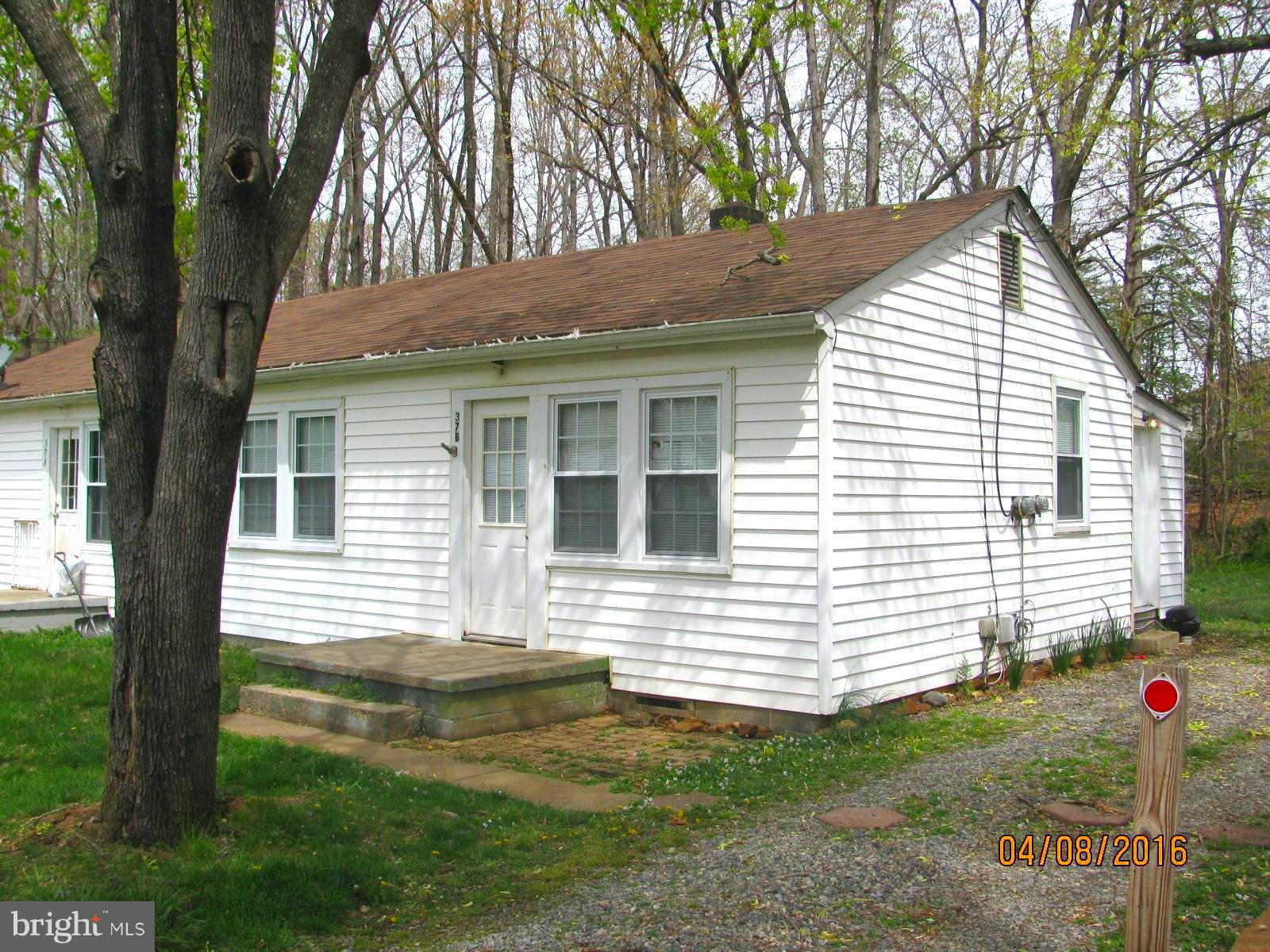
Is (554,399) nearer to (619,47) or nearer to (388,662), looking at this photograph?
(388,662)

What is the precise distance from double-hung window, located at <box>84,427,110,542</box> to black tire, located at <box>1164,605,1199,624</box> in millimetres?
13152

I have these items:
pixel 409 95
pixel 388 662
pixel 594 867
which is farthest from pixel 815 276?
pixel 409 95

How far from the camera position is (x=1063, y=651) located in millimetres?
10898

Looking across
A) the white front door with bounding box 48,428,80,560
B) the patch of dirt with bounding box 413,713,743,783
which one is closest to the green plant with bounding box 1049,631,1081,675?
the patch of dirt with bounding box 413,713,743,783

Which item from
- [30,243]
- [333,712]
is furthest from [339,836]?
[30,243]

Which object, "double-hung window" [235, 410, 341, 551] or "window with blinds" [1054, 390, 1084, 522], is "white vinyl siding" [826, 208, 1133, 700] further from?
"double-hung window" [235, 410, 341, 551]

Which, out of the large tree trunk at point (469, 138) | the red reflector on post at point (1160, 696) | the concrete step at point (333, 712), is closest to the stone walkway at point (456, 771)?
the concrete step at point (333, 712)

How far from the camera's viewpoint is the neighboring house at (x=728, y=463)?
8297 millimetres

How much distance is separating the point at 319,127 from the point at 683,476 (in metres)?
4.09

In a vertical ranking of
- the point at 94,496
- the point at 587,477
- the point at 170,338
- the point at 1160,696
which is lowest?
the point at 1160,696

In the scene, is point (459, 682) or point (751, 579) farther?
point (751, 579)

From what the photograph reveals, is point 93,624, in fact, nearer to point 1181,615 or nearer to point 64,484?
point 64,484

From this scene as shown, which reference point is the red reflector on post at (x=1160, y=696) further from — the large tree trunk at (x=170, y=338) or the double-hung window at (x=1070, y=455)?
the double-hung window at (x=1070, y=455)
